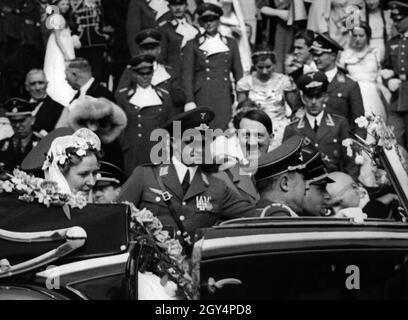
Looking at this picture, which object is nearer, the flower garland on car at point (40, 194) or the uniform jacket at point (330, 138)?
the flower garland on car at point (40, 194)

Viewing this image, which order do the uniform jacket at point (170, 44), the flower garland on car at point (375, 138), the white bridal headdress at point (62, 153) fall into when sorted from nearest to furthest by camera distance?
the flower garland on car at point (375, 138)
the white bridal headdress at point (62, 153)
the uniform jacket at point (170, 44)

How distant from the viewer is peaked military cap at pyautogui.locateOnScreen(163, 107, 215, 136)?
35.4 ft

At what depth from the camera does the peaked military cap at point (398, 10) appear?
51.9ft

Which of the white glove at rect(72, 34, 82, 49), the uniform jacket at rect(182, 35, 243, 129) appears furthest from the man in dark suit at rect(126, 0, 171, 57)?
the uniform jacket at rect(182, 35, 243, 129)

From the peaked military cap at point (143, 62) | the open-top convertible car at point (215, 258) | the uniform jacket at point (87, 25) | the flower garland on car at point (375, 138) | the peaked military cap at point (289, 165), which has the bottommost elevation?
the open-top convertible car at point (215, 258)

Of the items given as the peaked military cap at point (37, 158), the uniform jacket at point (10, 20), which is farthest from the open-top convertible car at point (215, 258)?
the uniform jacket at point (10, 20)

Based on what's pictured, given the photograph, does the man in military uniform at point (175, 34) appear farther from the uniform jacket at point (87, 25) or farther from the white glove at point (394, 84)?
the white glove at point (394, 84)

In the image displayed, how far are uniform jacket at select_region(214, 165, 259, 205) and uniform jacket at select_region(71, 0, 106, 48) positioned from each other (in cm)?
478

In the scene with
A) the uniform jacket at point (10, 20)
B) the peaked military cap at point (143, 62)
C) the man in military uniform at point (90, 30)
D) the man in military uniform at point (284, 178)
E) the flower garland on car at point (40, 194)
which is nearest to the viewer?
the flower garland on car at point (40, 194)

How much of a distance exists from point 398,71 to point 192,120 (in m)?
5.06

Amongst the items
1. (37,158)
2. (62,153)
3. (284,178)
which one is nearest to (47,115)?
(37,158)

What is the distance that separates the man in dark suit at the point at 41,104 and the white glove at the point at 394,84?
3674 mm

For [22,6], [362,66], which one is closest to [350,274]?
[362,66]
